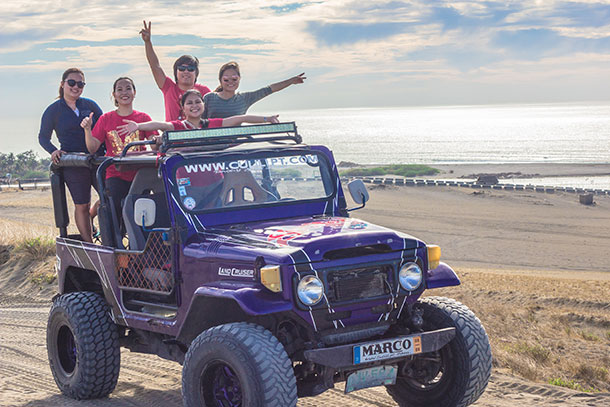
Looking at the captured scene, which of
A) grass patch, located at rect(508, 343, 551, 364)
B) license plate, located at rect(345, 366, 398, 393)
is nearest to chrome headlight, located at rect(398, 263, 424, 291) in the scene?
license plate, located at rect(345, 366, 398, 393)

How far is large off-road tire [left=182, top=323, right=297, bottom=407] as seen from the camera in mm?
5738

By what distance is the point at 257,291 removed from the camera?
6.02m

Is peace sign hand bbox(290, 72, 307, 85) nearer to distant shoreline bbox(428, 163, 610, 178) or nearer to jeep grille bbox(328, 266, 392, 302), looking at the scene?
jeep grille bbox(328, 266, 392, 302)

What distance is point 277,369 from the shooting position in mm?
5762

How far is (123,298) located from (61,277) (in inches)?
56.9

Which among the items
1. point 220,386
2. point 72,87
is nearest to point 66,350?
point 220,386

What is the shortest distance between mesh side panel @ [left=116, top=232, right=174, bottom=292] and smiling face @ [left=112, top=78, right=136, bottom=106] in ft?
6.39

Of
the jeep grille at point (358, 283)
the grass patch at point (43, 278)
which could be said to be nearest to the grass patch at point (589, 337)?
the jeep grille at point (358, 283)

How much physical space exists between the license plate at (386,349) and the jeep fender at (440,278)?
624 mm

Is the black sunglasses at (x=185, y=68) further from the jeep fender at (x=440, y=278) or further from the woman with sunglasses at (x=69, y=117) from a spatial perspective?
the jeep fender at (x=440, y=278)

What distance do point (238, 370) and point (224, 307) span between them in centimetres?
98

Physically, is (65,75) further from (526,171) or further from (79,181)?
(526,171)

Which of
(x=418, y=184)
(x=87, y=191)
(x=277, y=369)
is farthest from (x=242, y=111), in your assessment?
(x=418, y=184)

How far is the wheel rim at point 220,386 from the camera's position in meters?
6.19
